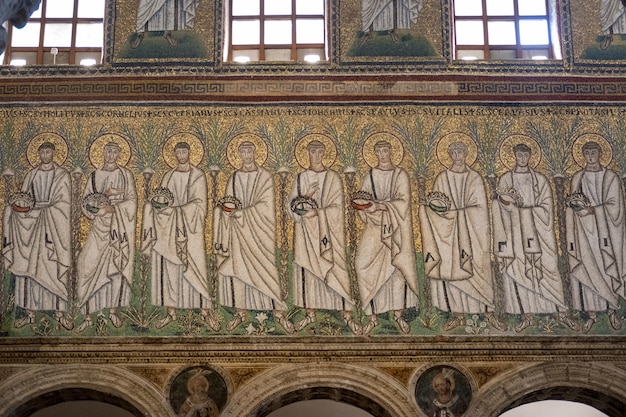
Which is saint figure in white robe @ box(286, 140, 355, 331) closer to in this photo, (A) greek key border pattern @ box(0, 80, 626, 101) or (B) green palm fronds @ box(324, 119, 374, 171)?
(B) green palm fronds @ box(324, 119, 374, 171)

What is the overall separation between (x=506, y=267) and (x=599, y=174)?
68.2 inches

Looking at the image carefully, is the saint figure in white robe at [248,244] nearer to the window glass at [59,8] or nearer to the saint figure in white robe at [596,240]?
the window glass at [59,8]

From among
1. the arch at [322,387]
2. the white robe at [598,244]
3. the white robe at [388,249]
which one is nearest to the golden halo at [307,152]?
the white robe at [388,249]

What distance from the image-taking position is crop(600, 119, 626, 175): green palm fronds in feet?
56.6

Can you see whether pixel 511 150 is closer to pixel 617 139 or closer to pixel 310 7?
pixel 617 139

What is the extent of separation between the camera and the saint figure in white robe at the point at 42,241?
16.6m

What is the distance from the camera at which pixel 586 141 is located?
1733cm

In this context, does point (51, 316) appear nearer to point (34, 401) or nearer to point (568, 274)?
point (34, 401)

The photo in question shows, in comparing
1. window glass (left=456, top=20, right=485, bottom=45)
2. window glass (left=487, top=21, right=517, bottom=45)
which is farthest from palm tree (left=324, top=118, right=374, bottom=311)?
window glass (left=487, top=21, right=517, bottom=45)

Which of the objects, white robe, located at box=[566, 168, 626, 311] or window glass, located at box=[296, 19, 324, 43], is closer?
white robe, located at box=[566, 168, 626, 311]

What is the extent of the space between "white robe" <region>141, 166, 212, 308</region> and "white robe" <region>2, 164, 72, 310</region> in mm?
1014

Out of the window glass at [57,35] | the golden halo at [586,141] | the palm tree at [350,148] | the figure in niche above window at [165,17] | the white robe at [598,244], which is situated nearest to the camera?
the white robe at [598,244]

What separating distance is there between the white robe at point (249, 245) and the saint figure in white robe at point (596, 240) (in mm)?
3639

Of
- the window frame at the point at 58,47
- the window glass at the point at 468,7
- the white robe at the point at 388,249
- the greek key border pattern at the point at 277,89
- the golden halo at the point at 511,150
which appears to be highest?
the window glass at the point at 468,7
